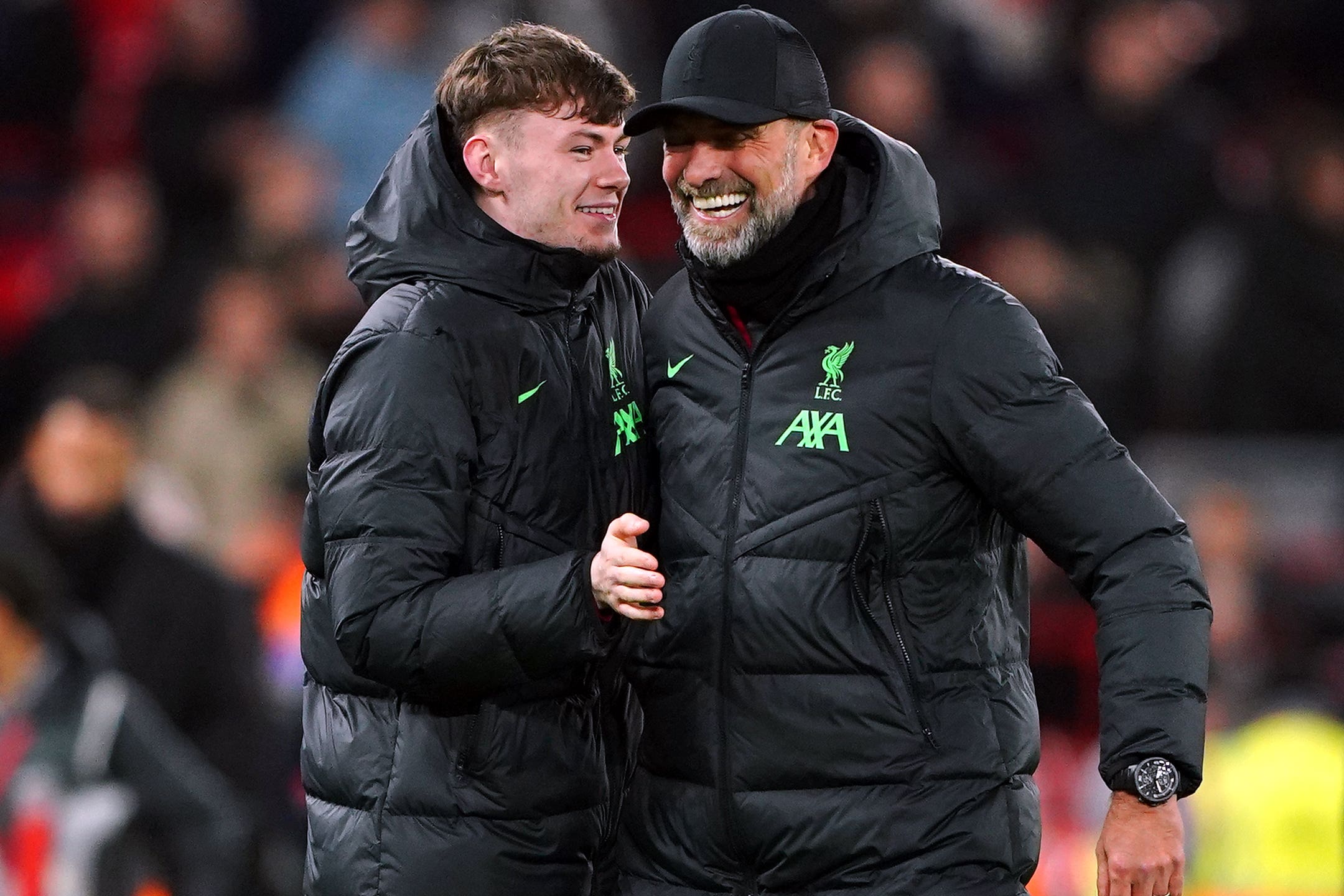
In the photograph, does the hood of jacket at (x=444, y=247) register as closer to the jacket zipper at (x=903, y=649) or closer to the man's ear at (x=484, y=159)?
the man's ear at (x=484, y=159)

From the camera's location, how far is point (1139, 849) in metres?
3.19

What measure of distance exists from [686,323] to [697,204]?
240 mm

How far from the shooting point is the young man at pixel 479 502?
131 inches

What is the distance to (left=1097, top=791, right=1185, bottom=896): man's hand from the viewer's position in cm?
318

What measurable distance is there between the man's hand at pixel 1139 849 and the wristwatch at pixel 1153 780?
2cm

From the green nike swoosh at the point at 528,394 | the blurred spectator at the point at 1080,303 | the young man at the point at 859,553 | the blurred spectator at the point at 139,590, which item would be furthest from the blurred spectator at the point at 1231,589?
the green nike swoosh at the point at 528,394

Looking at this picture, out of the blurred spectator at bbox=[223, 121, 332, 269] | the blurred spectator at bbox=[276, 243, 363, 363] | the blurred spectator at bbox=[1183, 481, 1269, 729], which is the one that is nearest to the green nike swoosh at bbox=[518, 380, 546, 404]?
the blurred spectator at bbox=[1183, 481, 1269, 729]

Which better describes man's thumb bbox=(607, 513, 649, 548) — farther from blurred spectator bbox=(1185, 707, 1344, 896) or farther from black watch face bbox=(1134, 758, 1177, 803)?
blurred spectator bbox=(1185, 707, 1344, 896)

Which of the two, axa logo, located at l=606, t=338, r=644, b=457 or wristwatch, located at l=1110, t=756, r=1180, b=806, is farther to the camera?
axa logo, located at l=606, t=338, r=644, b=457

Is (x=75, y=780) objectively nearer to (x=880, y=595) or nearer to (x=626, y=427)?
(x=626, y=427)

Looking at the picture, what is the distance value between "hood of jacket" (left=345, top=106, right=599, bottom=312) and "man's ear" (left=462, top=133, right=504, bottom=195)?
0.04 meters

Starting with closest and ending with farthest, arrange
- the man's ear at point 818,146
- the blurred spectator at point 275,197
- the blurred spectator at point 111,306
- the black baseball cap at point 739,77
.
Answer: the black baseball cap at point 739,77
the man's ear at point 818,146
the blurred spectator at point 111,306
the blurred spectator at point 275,197

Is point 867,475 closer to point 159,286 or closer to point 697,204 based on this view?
point 697,204

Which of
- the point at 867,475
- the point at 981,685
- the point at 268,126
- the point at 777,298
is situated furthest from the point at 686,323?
the point at 268,126
